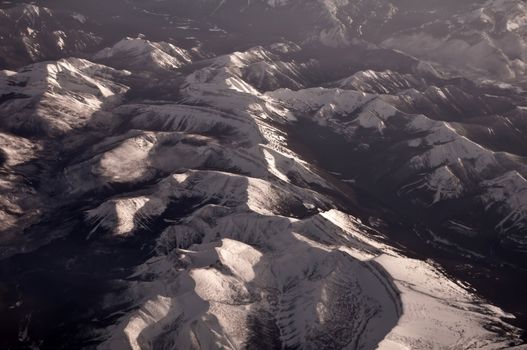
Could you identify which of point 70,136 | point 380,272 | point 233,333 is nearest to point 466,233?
point 380,272

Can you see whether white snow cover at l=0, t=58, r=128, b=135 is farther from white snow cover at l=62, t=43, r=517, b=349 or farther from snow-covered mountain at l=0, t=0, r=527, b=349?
white snow cover at l=62, t=43, r=517, b=349

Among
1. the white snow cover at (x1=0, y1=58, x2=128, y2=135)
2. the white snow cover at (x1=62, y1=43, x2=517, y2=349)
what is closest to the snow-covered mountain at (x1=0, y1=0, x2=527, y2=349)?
the white snow cover at (x1=62, y1=43, x2=517, y2=349)

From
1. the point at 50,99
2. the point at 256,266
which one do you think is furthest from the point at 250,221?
the point at 50,99

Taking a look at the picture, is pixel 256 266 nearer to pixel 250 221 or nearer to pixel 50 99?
pixel 250 221

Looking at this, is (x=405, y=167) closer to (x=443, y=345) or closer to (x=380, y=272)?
(x=380, y=272)

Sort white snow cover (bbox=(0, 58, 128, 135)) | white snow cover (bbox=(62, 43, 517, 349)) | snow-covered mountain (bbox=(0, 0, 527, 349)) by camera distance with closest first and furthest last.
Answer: white snow cover (bbox=(62, 43, 517, 349)) < snow-covered mountain (bbox=(0, 0, 527, 349)) < white snow cover (bbox=(0, 58, 128, 135))

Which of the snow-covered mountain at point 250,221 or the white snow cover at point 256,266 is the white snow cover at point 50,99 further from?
the white snow cover at point 256,266

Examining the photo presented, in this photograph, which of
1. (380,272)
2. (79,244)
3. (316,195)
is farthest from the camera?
(316,195)

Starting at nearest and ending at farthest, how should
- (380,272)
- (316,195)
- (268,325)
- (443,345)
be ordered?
(443,345) → (268,325) → (380,272) → (316,195)
